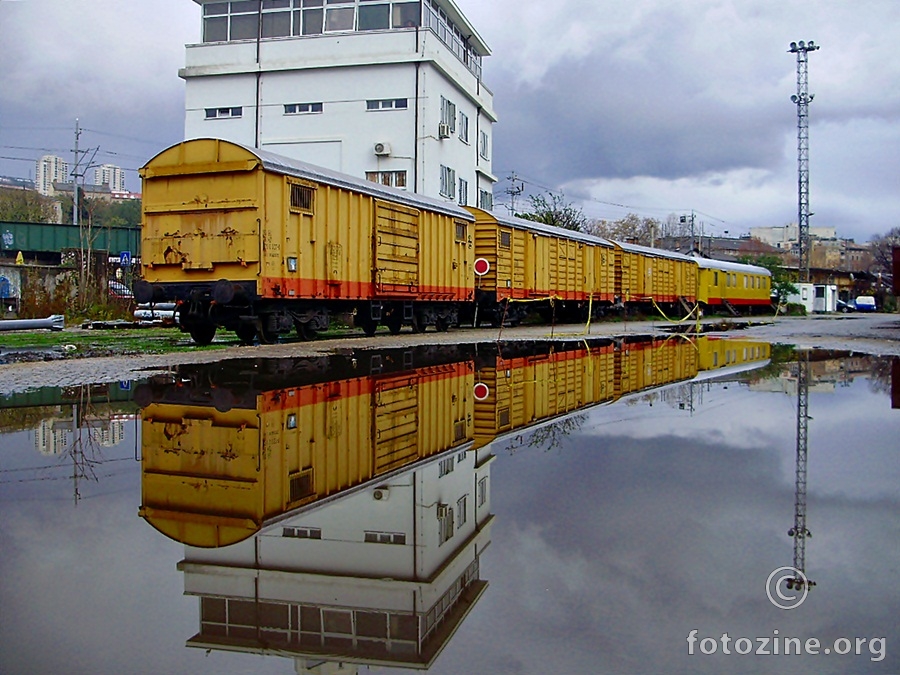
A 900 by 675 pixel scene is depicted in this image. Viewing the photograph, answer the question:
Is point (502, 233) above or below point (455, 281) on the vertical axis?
above

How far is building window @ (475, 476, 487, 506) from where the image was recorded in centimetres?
460

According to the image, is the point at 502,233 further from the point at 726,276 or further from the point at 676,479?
the point at 726,276

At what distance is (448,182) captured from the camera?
39.0 m

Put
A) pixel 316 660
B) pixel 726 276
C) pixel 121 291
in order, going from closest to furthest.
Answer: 1. pixel 316 660
2. pixel 121 291
3. pixel 726 276

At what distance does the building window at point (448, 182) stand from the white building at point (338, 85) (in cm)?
9

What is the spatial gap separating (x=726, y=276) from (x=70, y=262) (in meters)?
35.5

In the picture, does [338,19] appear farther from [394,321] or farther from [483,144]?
[394,321]

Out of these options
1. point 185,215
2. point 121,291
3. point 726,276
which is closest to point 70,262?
point 121,291

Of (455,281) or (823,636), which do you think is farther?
(455,281)

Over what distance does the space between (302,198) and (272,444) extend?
10.6 m

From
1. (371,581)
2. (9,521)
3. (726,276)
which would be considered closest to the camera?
(371,581)

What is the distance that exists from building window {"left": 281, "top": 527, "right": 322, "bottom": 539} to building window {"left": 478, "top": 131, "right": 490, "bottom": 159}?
42101 millimetres

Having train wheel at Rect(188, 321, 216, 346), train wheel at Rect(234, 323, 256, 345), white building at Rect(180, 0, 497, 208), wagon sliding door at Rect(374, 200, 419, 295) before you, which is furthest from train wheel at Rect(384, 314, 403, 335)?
white building at Rect(180, 0, 497, 208)

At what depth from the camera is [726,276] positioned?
48594 millimetres
